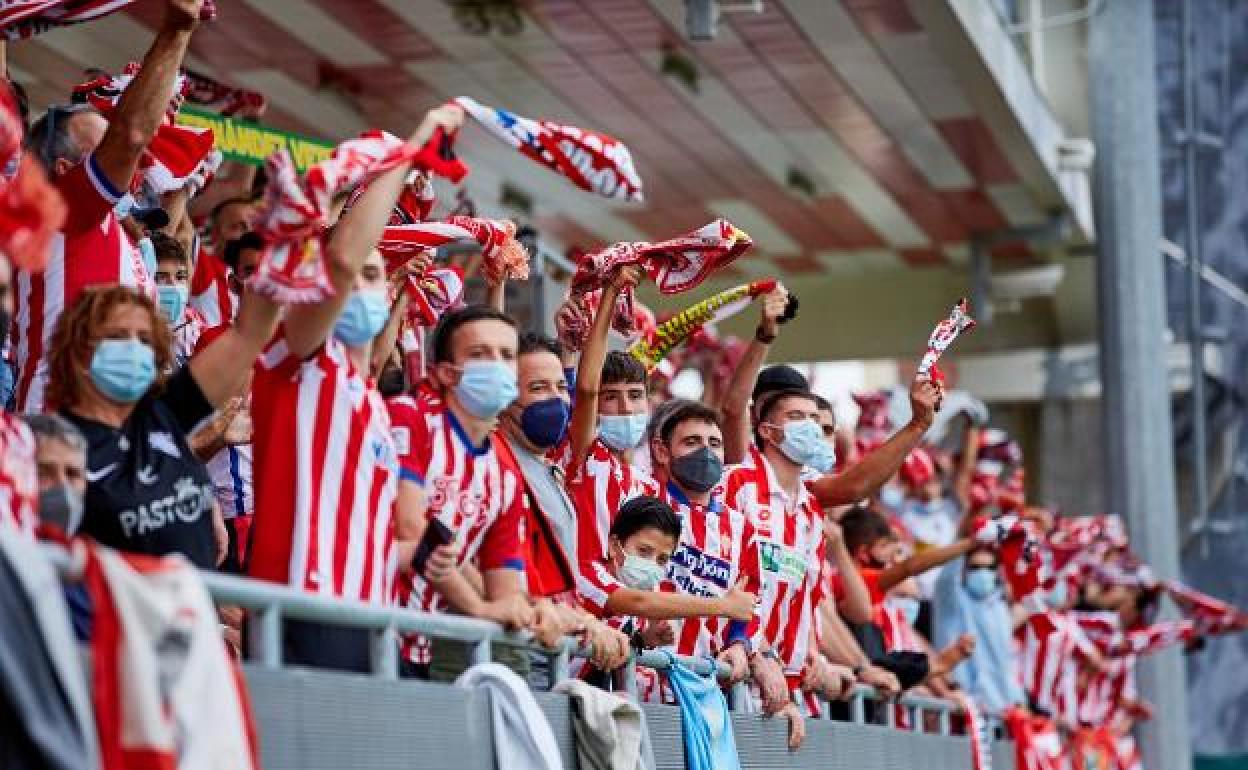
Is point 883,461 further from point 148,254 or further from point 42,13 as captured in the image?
point 42,13

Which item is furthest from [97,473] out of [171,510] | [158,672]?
[158,672]

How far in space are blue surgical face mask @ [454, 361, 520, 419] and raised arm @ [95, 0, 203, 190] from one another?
0.96m

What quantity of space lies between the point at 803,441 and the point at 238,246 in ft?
7.30

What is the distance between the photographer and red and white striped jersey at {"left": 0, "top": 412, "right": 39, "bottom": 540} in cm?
505

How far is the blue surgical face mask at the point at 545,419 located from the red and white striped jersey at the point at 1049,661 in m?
7.87

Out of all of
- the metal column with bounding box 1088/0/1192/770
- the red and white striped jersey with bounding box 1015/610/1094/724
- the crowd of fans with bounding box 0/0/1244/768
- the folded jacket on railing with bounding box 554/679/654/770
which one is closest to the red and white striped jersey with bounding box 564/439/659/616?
the crowd of fans with bounding box 0/0/1244/768

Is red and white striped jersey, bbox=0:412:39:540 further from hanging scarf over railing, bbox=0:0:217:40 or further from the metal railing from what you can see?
hanging scarf over railing, bbox=0:0:217:40

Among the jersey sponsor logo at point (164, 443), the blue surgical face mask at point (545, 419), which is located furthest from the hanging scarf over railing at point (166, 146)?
the jersey sponsor logo at point (164, 443)

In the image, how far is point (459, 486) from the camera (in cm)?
641

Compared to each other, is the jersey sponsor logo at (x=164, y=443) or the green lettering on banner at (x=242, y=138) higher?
the green lettering on banner at (x=242, y=138)

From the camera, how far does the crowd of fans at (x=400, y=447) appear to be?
18.5ft

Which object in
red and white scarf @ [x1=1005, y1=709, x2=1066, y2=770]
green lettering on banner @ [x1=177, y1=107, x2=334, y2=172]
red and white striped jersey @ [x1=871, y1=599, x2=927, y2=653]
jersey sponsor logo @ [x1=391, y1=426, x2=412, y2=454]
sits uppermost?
green lettering on banner @ [x1=177, y1=107, x2=334, y2=172]

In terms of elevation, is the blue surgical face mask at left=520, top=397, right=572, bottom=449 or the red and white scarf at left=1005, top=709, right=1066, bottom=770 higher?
the blue surgical face mask at left=520, top=397, right=572, bottom=449

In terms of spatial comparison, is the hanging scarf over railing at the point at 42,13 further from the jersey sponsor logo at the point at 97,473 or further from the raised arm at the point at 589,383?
the raised arm at the point at 589,383
